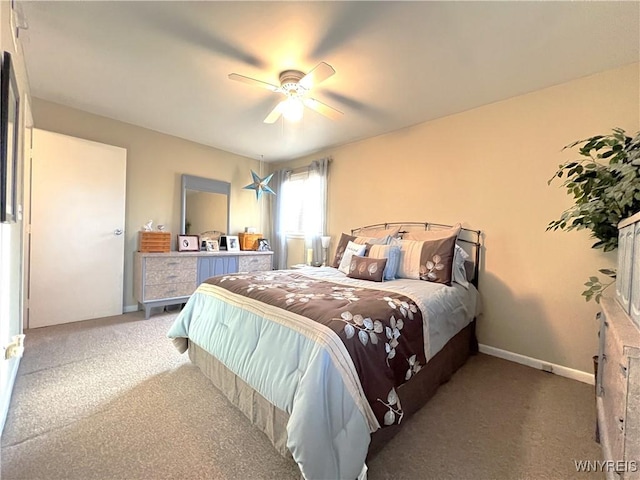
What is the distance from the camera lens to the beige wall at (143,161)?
3174 mm

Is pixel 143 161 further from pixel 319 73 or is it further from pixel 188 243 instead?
pixel 319 73

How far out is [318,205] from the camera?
14.2 feet

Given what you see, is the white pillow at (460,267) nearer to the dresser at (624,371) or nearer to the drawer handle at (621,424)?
the dresser at (624,371)

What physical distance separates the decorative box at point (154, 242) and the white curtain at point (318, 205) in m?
2.05

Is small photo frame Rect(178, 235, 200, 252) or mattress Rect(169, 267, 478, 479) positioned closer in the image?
mattress Rect(169, 267, 478, 479)

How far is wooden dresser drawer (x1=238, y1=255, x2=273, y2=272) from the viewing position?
4.28 meters

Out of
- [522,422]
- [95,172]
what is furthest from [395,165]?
[95,172]

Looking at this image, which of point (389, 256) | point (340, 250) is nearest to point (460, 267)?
point (389, 256)

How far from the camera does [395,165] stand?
3467 millimetres

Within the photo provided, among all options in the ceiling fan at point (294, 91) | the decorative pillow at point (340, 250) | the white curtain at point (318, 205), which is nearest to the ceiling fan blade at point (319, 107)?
the ceiling fan at point (294, 91)

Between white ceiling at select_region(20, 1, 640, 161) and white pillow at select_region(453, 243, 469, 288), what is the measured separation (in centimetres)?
153

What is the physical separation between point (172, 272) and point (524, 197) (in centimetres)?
412

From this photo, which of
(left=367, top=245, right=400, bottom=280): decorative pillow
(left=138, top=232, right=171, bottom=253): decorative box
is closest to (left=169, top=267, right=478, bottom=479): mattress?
(left=367, top=245, right=400, bottom=280): decorative pillow

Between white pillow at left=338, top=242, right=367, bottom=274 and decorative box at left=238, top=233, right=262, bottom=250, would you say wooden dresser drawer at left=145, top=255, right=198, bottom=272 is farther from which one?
white pillow at left=338, top=242, right=367, bottom=274
